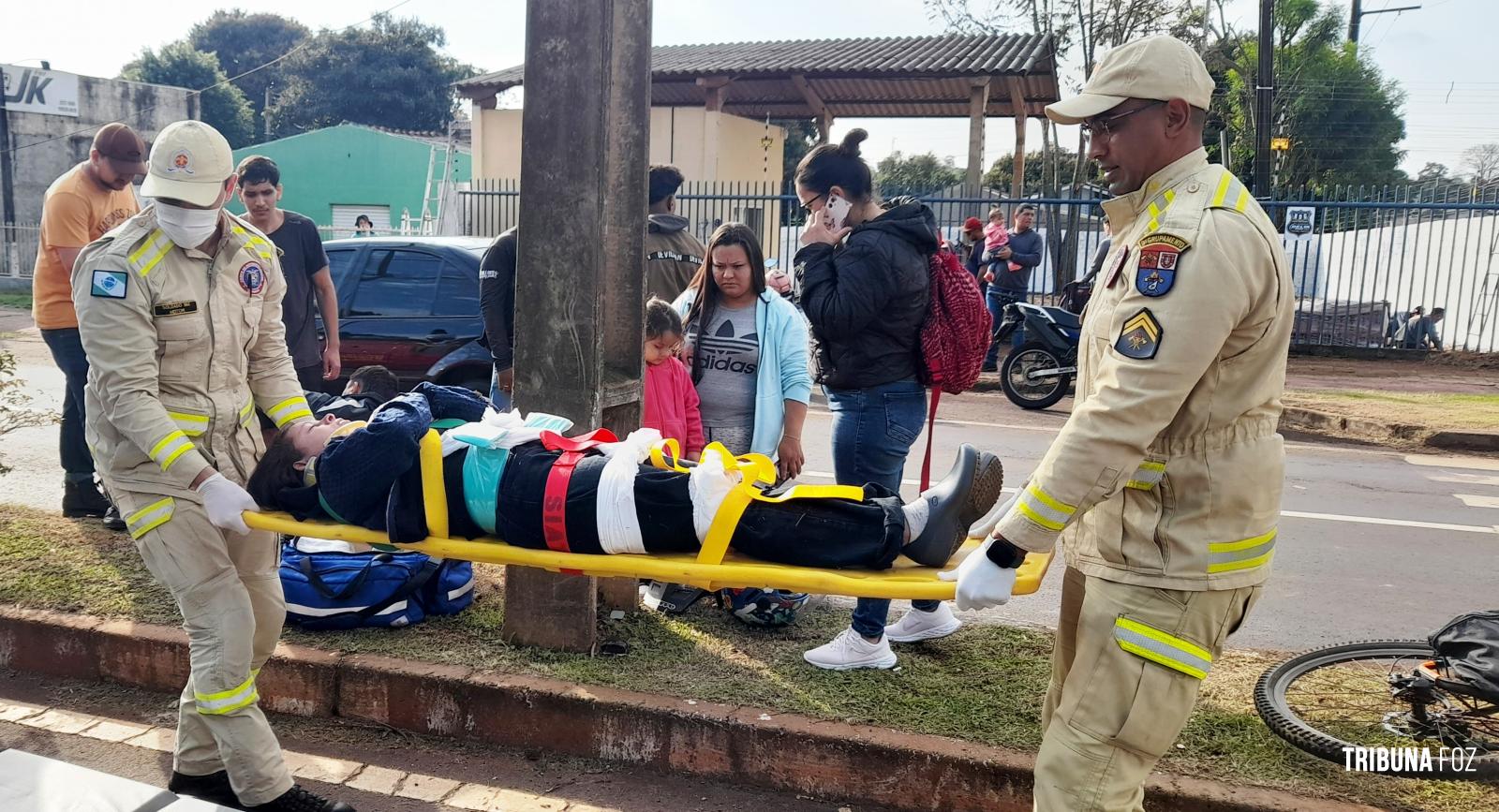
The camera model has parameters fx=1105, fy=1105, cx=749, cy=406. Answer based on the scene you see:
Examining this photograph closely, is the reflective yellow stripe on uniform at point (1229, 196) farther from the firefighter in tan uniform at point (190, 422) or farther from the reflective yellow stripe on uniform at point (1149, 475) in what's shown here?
the firefighter in tan uniform at point (190, 422)

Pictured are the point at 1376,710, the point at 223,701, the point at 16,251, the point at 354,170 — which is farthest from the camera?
the point at 354,170

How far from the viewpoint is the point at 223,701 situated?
9.98 feet

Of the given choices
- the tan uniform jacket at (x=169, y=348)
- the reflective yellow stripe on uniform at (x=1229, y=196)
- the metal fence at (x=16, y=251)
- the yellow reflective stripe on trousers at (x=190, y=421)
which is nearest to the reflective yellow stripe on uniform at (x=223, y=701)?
the tan uniform jacket at (x=169, y=348)

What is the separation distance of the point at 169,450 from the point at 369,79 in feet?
157

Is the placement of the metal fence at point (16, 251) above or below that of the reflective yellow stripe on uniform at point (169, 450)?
above

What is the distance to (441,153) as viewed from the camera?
107ft

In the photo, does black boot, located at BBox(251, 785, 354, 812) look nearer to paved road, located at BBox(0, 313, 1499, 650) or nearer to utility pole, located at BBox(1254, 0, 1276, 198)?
paved road, located at BBox(0, 313, 1499, 650)

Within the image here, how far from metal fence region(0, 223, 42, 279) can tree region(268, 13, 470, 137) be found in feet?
79.0

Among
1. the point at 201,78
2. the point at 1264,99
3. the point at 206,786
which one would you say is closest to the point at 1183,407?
the point at 206,786

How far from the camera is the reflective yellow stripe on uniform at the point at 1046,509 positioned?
2.32 m

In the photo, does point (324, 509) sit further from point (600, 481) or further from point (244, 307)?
point (600, 481)

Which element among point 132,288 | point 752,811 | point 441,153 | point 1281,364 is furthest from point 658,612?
point 441,153

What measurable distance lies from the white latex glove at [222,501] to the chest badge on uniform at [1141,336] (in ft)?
7.69

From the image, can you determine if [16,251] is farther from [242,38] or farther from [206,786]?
[242,38]
